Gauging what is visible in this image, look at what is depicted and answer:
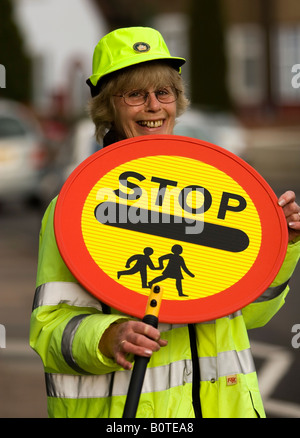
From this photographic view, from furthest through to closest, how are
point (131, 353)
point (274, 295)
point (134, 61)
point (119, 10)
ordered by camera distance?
point (119, 10), point (274, 295), point (134, 61), point (131, 353)

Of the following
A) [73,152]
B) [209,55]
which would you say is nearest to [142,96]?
[73,152]

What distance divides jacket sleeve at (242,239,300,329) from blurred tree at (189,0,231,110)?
3334 centimetres

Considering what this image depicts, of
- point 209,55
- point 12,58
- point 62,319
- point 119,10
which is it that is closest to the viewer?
point 62,319

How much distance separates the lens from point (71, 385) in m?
2.51

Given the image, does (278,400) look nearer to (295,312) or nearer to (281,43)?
(295,312)

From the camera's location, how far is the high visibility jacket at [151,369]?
244cm

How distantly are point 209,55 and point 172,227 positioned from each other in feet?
113

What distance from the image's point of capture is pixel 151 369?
2.46 meters

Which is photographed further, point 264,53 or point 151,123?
point 264,53

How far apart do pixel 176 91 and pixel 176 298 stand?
70 cm

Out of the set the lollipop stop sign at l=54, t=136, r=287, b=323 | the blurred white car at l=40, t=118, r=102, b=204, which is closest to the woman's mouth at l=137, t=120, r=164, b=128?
the lollipop stop sign at l=54, t=136, r=287, b=323

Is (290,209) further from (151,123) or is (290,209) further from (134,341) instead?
(134,341)

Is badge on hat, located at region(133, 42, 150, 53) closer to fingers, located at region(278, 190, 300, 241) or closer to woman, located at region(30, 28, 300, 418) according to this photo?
woman, located at region(30, 28, 300, 418)

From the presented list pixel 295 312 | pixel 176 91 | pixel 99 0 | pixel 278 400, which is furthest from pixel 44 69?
pixel 176 91
